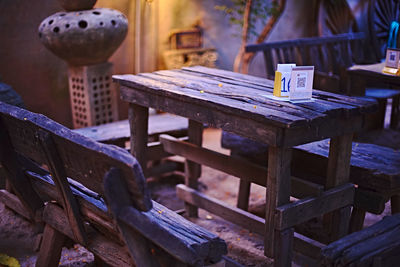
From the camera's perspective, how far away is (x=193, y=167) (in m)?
4.31

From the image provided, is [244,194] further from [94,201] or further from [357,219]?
[94,201]

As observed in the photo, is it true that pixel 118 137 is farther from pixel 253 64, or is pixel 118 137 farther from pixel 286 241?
pixel 253 64

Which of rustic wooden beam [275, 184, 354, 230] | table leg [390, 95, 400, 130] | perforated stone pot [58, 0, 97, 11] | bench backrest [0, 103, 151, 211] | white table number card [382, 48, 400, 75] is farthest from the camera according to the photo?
table leg [390, 95, 400, 130]

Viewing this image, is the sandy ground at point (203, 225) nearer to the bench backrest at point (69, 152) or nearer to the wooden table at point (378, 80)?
the bench backrest at point (69, 152)

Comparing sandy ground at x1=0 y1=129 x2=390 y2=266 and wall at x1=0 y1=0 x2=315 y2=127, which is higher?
wall at x1=0 y1=0 x2=315 y2=127

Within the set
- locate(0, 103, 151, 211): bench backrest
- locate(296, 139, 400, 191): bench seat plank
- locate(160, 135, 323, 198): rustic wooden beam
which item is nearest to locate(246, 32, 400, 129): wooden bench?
locate(296, 139, 400, 191): bench seat plank

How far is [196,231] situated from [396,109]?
338 centimetres

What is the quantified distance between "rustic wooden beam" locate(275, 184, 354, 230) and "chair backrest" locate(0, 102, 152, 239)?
35.7 inches

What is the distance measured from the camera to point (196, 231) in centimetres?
249

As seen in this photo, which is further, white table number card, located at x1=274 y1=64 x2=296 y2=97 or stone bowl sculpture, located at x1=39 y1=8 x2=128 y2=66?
stone bowl sculpture, located at x1=39 y1=8 x2=128 y2=66

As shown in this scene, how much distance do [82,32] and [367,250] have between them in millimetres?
3098

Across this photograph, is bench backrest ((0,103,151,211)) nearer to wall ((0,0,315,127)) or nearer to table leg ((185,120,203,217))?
table leg ((185,120,203,217))

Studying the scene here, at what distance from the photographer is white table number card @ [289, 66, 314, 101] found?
2.85 metres

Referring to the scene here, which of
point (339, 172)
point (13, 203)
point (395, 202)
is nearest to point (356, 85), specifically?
point (395, 202)
